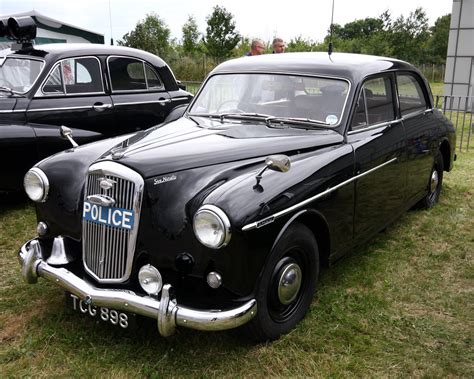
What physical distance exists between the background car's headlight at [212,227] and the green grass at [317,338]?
74cm

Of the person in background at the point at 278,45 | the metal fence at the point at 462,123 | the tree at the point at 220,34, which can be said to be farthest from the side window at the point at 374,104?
the tree at the point at 220,34

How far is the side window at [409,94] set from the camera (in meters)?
4.50

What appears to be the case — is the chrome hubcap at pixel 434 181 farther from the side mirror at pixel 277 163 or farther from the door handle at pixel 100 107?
the door handle at pixel 100 107

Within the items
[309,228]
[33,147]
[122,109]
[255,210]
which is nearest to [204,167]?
[255,210]

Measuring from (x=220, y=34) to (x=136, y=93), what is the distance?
85.6 feet

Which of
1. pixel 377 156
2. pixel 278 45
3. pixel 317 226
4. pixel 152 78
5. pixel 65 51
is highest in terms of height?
pixel 278 45

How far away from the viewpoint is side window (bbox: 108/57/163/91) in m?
6.10

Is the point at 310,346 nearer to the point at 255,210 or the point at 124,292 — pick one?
the point at 255,210

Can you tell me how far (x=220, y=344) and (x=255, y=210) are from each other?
0.92m

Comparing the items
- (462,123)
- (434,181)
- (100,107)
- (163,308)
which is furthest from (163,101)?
(462,123)

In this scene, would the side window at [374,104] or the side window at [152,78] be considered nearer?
the side window at [374,104]

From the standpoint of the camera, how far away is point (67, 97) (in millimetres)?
5609

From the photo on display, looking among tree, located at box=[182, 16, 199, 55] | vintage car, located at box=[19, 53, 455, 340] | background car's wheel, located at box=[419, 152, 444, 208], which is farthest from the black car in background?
tree, located at box=[182, 16, 199, 55]

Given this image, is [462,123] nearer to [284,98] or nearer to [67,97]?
[284,98]
